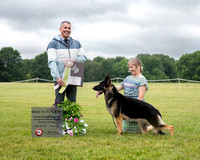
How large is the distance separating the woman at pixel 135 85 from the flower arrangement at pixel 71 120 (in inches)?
42.9

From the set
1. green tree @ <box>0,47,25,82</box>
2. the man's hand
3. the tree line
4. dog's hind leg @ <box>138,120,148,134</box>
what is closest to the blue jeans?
the man's hand

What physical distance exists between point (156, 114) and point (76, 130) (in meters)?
1.70

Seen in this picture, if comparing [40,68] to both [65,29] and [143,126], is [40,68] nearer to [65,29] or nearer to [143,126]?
[65,29]

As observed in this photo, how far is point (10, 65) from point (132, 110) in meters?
59.5

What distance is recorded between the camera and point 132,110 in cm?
455

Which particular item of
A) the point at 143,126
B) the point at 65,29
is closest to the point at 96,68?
the point at 65,29

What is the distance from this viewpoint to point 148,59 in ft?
239

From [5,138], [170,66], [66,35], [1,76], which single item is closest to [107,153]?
[5,138]

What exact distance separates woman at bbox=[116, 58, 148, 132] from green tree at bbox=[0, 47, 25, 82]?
55.5 meters

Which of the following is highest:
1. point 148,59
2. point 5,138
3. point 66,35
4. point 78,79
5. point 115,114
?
point 148,59

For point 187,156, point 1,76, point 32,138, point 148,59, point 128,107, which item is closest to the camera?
point 187,156

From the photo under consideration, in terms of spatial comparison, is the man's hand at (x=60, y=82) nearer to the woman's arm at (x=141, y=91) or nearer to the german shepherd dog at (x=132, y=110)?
the german shepherd dog at (x=132, y=110)

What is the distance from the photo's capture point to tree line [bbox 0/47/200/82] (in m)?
57.9

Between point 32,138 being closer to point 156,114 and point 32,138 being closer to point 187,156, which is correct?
point 156,114
